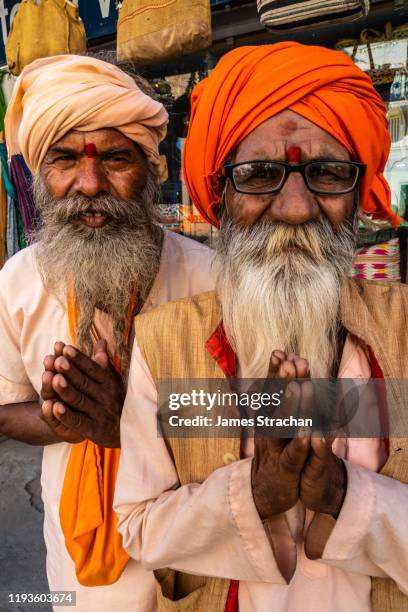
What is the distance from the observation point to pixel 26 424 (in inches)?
62.1

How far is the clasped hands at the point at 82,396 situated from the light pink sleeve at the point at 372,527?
0.65 meters

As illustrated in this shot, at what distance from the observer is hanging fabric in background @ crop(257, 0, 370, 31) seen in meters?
2.14

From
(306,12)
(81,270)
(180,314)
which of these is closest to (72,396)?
(180,314)

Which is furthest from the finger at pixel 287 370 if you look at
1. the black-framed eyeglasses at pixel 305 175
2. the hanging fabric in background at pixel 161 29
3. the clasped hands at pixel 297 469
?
the hanging fabric in background at pixel 161 29

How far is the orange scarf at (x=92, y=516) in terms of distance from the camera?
4.53 ft

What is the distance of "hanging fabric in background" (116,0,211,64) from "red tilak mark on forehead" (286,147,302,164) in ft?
6.12

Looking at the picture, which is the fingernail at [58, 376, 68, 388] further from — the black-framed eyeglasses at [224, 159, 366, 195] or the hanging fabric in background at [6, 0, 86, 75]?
the hanging fabric in background at [6, 0, 86, 75]

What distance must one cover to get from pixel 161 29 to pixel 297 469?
263cm

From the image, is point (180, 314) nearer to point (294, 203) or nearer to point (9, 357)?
point (294, 203)

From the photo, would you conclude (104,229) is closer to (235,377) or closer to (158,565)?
(235,377)

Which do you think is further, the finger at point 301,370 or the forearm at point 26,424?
the forearm at point 26,424

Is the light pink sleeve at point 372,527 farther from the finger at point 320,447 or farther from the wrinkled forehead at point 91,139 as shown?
the wrinkled forehead at point 91,139

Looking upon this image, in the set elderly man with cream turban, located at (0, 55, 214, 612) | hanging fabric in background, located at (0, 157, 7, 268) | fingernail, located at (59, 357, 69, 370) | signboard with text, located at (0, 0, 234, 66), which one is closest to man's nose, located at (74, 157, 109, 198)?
elderly man with cream turban, located at (0, 55, 214, 612)

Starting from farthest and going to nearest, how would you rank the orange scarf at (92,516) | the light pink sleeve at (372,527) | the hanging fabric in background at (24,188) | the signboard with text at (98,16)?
the hanging fabric in background at (24,188) → the signboard with text at (98,16) → the orange scarf at (92,516) → the light pink sleeve at (372,527)
